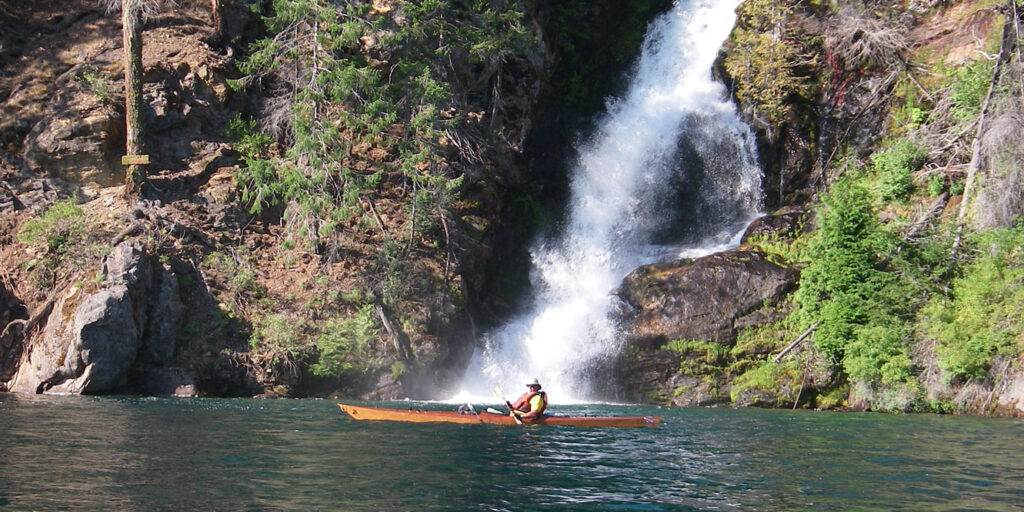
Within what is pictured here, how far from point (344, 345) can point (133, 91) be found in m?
9.28

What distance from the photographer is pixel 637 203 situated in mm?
27922

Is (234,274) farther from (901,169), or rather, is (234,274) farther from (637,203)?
(901,169)

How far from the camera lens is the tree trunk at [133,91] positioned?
21938mm

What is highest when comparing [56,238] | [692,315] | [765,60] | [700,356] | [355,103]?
[765,60]

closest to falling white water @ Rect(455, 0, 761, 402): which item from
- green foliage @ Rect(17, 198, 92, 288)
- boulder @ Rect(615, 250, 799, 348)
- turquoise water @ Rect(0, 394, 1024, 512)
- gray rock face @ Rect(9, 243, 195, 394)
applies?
boulder @ Rect(615, 250, 799, 348)

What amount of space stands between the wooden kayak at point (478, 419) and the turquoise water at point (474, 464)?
0.33 metres

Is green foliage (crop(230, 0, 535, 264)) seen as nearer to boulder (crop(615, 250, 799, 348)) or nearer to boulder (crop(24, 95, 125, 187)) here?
boulder (crop(24, 95, 125, 187))

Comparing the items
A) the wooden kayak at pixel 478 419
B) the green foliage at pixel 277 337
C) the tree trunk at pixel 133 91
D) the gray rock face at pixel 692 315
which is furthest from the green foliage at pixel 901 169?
the tree trunk at pixel 133 91

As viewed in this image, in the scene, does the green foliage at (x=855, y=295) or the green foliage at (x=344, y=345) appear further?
the green foliage at (x=344, y=345)

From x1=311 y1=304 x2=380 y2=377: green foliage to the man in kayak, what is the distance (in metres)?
7.04

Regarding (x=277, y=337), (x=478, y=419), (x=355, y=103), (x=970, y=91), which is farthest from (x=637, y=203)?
(x=478, y=419)

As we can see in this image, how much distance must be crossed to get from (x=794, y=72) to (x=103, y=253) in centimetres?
2239

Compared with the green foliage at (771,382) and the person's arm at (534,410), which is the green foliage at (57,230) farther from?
the green foliage at (771,382)

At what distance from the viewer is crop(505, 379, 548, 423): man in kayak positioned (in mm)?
14945
